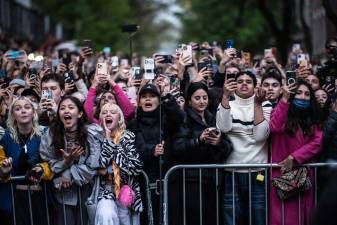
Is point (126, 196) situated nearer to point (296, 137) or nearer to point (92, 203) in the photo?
point (92, 203)

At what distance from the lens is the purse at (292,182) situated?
1004 cm

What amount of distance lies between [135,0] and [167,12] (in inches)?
212

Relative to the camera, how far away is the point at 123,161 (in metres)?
9.93

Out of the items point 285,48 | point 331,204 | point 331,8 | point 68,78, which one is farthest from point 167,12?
point 331,204

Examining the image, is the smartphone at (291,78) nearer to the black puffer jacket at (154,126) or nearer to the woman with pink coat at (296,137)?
the woman with pink coat at (296,137)

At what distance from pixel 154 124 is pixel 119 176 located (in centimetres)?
86

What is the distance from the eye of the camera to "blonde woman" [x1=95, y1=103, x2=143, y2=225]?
9898 millimetres

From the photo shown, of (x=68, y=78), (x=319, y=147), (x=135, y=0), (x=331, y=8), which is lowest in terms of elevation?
(x=319, y=147)

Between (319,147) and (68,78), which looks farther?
(68,78)

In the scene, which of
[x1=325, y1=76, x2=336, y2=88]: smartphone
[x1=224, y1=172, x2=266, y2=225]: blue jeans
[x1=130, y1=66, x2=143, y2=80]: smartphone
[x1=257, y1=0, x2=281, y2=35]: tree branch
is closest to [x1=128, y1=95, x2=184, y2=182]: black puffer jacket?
[x1=224, y1=172, x2=266, y2=225]: blue jeans

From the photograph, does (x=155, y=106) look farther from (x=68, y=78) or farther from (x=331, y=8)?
(x=331, y=8)

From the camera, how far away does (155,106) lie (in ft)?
34.8

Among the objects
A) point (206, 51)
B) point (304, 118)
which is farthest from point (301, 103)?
point (206, 51)

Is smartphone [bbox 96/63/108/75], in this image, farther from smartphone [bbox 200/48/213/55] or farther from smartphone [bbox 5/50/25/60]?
smartphone [bbox 5/50/25/60]
